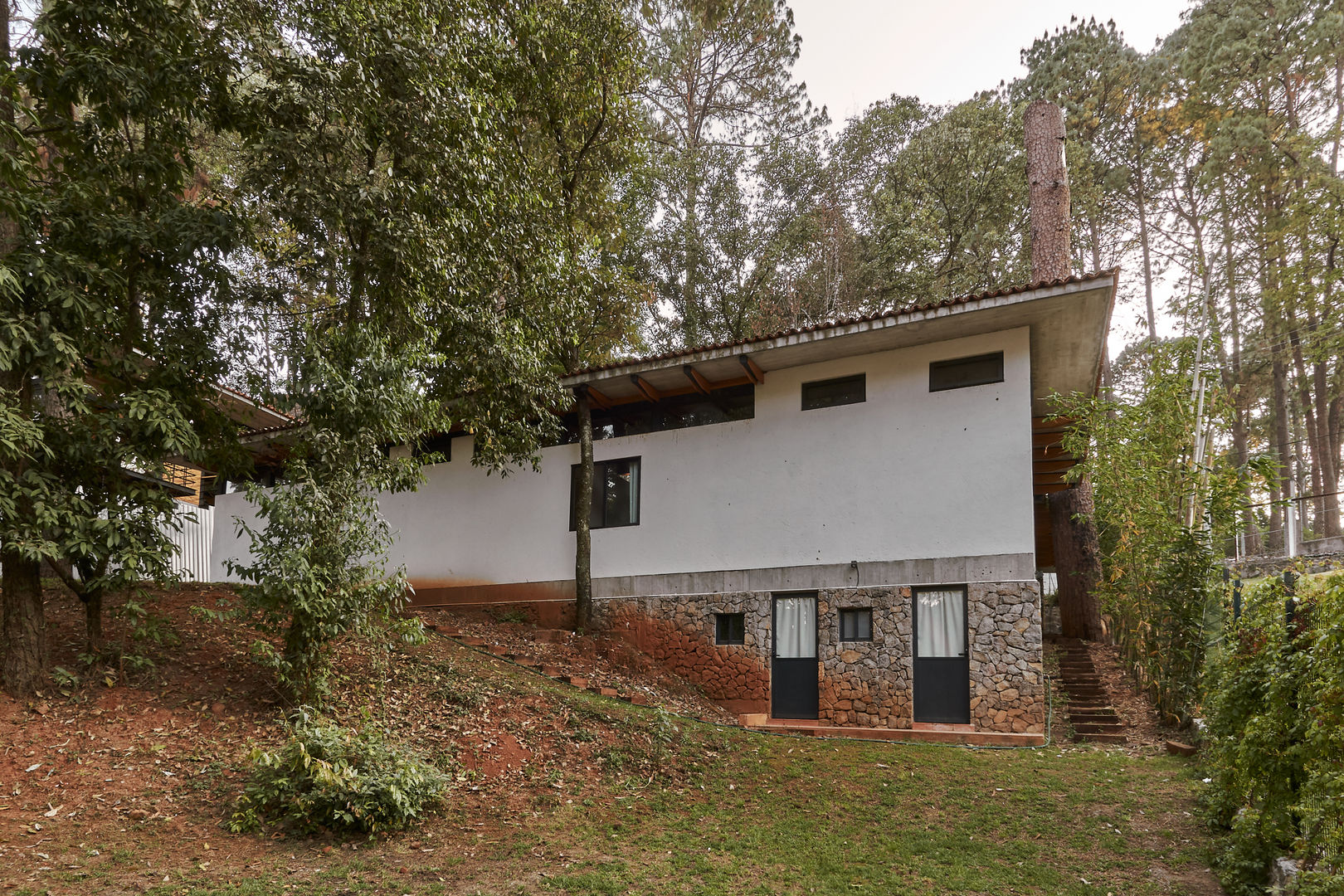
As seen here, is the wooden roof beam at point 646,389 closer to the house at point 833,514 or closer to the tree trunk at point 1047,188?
the house at point 833,514

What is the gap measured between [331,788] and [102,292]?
17.3 ft

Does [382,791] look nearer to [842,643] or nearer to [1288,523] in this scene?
[842,643]

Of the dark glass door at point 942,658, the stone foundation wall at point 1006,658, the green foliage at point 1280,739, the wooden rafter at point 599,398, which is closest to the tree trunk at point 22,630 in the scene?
the wooden rafter at point 599,398

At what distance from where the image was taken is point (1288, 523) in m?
15.4

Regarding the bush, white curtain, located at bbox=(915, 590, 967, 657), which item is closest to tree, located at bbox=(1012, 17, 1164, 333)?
white curtain, located at bbox=(915, 590, 967, 657)

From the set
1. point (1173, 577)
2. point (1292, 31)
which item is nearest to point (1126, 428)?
point (1173, 577)

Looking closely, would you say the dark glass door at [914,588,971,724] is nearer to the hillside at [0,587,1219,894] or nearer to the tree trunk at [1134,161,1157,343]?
the hillside at [0,587,1219,894]

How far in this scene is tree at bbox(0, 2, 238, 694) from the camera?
688 cm

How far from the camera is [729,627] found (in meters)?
11.8

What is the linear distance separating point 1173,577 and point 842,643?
4022 mm

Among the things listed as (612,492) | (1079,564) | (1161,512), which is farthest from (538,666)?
(1079,564)

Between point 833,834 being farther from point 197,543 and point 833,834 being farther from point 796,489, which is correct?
point 197,543

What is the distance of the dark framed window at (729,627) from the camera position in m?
11.7

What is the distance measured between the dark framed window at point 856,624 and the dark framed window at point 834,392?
292cm
